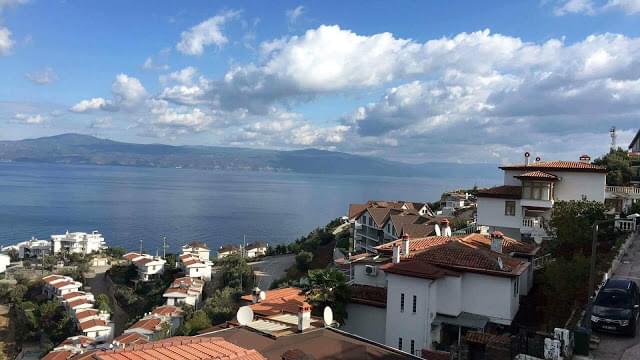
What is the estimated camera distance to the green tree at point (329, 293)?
1722 cm

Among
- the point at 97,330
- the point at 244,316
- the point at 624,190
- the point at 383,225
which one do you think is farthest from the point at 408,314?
the point at 97,330

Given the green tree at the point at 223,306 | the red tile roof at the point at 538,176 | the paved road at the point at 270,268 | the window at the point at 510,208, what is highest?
the red tile roof at the point at 538,176

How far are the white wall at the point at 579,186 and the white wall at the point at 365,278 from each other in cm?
1379

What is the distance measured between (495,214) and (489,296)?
511 inches

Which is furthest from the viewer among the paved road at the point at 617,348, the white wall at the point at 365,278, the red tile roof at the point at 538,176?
the red tile roof at the point at 538,176

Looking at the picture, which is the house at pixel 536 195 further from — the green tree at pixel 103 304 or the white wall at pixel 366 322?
the green tree at pixel 103 304

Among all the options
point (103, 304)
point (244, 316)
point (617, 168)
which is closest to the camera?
point (244, 316)

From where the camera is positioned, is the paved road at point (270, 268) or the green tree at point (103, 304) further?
the paved road at point (270, 268)

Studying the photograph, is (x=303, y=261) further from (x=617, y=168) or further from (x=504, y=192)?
(x=617, y=168)

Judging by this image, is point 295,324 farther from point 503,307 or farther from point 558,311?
point 558,311

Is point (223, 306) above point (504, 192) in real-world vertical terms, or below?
below

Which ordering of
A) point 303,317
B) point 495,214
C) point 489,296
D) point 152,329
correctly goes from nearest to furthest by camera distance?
point 303,317, point 489,296, point 495,214, point 152,329

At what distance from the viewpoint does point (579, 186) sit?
2833 cm

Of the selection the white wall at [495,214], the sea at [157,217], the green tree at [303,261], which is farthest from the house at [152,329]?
the sea at [157,217]
